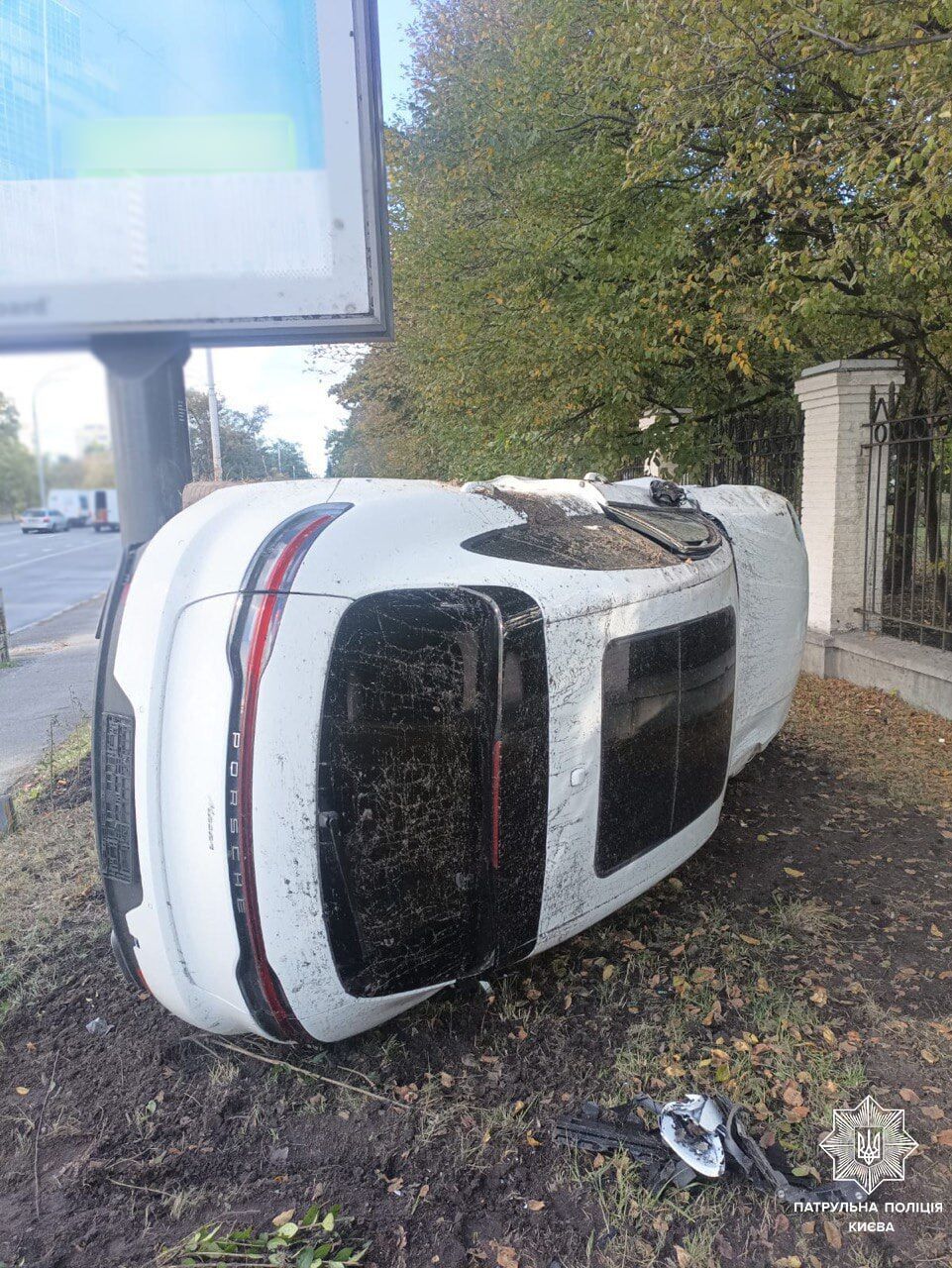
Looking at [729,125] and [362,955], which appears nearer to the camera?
[362,955]

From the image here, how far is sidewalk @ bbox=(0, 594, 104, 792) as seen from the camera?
722 centimetres

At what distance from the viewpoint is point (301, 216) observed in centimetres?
208

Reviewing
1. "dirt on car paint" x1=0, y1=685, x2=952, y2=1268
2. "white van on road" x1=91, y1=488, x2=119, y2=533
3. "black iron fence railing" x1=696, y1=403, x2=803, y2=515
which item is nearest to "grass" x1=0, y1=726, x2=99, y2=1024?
"dirt on car paint" x1=0, y1=685, x2=952, y2=1268

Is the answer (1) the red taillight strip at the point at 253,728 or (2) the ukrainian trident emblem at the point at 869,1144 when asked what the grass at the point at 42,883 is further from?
(2) the ukrainian trident emblem at the point at 869,1144

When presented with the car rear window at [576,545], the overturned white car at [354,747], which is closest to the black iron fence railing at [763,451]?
the car rear window at [576,545]

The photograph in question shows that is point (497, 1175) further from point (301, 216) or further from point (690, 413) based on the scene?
point (690, 413)

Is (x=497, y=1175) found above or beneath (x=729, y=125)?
beneath

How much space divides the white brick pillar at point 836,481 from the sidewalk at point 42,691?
254 inches

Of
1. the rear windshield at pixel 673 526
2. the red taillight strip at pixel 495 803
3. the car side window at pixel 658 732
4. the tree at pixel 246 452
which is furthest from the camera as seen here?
the tree at pixel 246 452

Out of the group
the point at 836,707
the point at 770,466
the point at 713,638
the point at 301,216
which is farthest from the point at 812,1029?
the point at 770,466

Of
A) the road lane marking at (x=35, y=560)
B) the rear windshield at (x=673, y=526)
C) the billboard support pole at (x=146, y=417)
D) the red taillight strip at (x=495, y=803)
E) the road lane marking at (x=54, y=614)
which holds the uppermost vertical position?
the billboard support pole at (x=146, y=417)

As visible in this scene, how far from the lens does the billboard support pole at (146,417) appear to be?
75.2 inches

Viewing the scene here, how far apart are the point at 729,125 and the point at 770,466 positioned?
12.8 ft

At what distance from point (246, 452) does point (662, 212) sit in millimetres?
4349
